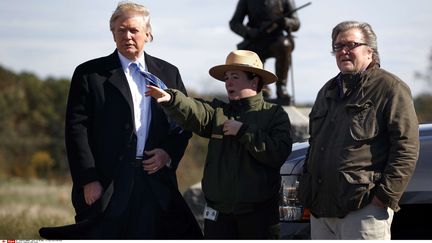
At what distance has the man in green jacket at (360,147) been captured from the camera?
4207 millimetres

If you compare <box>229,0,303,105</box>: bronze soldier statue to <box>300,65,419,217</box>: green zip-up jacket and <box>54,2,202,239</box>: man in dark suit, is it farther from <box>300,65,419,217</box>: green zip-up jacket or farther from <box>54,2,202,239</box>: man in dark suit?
<box>300,65,419,217</box>: green zip-up jacket

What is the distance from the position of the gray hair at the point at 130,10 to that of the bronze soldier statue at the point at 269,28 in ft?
16.3

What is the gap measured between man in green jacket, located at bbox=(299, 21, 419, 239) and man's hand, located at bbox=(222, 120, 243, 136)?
409 mm

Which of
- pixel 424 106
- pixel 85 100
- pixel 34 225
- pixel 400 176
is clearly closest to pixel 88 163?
pixel 85 100

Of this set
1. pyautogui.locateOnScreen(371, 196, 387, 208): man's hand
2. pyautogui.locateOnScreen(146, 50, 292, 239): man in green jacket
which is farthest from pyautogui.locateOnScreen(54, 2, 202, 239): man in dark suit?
pyautogui.locateOnScreen(371, 196, 387, 208): man's hand

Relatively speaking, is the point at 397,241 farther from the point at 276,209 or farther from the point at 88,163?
the point at 88,163

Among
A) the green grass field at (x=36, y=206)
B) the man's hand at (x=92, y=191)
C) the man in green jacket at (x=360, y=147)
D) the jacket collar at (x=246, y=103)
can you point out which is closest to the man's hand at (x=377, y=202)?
the man in green jacket at (x=360, y=147)

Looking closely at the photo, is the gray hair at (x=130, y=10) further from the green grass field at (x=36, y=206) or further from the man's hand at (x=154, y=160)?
the green grass field at (x=36, y=206)

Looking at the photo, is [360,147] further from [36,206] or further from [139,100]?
[36,206]

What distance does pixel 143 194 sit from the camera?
4836 millimetres

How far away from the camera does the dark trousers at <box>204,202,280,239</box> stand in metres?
4.64

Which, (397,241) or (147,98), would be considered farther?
(147,98)

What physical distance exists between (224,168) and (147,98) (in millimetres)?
599

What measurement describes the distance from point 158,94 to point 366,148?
1098 millimetres
